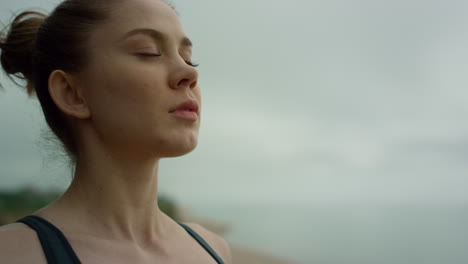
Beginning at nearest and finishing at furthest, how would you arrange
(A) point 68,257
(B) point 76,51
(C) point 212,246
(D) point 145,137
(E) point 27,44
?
(A) point 68,257 < (D) point 145,137 < (B) point 76,51 < (E) point 27,44 < (C) point 212,246

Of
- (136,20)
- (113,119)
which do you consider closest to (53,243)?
(113,119)

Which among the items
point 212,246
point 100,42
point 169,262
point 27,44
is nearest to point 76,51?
point 100,42

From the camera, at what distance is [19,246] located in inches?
48.3

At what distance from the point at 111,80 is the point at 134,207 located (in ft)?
1.51

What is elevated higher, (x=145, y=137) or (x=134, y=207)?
(x=145, y=137)

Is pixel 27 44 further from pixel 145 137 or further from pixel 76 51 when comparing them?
pixel 145 137

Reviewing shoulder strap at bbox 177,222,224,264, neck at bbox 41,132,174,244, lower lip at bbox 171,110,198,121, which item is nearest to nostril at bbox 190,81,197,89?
lower lip at bbox 171,110,198,121

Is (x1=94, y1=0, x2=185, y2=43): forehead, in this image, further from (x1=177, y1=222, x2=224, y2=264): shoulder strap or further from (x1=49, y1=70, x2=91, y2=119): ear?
(x1=177, y1=222, x2=224, y2=264): shoulder strap

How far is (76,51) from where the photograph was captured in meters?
1.47

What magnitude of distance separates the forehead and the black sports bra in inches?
25.0

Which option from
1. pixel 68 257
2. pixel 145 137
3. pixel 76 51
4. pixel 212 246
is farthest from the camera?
pixel 212 246

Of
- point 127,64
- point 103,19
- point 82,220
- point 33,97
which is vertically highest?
point 103,19

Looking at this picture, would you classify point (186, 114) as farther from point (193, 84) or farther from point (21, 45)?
point (21, 45)

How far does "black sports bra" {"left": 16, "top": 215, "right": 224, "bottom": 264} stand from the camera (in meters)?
1.22
